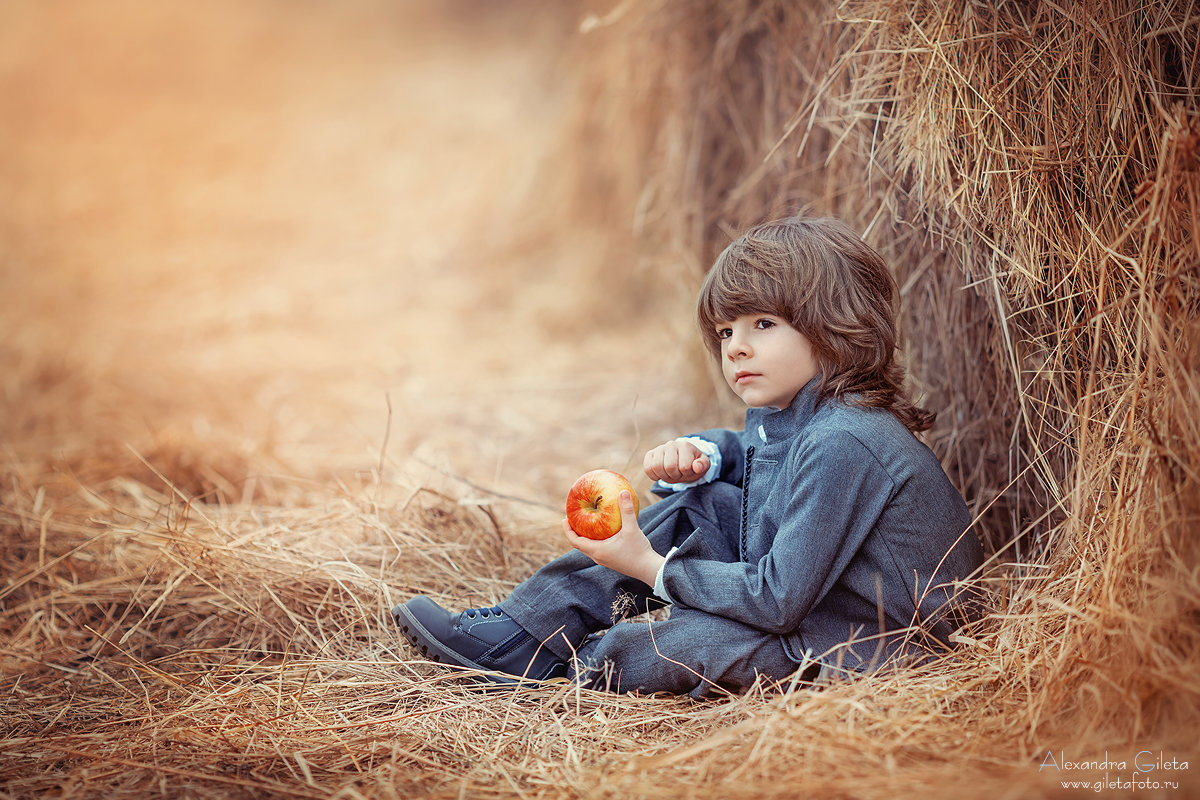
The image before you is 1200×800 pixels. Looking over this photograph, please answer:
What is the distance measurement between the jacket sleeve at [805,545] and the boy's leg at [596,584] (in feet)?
0.69

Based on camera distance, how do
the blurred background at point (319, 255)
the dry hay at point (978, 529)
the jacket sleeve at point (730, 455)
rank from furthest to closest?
the blurred background at point (319, 255) → the jacket sleeve at point (730, 455) → the dry hay at point (978, 529)

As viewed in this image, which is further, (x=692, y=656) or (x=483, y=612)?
(x=483, y=612)

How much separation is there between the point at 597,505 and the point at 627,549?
0.30ft

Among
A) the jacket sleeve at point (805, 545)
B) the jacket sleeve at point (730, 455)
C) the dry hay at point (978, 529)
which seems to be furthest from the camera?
the jacket sleeve at point (730, 455)

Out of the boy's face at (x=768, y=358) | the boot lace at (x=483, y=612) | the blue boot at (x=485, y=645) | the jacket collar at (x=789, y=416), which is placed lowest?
the blue boot at (x=485, y=645)

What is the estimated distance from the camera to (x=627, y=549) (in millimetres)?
1509

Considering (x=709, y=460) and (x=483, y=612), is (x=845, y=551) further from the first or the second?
(x=483, y=612)

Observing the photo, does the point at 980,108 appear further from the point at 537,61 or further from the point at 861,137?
the point at 537,61

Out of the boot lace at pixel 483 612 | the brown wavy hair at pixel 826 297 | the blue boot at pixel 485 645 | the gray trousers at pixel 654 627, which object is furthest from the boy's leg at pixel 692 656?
the brown wavy hair at pixel 826 297

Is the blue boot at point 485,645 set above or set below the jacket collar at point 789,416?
below

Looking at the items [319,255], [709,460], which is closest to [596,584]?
[709,460]

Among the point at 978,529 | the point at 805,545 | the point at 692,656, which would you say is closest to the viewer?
the point at 805,545

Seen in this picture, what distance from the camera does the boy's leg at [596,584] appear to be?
1650mm

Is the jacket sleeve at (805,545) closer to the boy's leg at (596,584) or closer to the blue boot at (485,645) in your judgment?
the boy's leg at (596,584)
